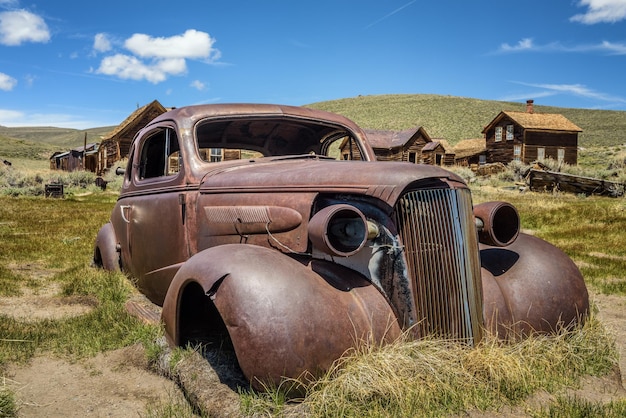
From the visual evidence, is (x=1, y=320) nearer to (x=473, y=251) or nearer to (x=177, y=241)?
(x=177, y=241)

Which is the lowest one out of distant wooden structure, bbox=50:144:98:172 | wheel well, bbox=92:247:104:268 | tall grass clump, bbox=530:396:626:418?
tall grass clump, bbox=530:396:626:418

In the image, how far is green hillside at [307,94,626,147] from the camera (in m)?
67.4

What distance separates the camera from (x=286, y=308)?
96.6 inches

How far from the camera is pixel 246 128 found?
175 inches

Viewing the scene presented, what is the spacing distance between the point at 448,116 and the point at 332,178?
78.5 meters

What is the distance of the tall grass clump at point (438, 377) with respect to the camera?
2.38m

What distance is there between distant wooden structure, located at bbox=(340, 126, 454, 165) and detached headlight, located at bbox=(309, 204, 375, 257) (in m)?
36.5

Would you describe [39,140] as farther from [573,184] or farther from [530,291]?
[530,291]

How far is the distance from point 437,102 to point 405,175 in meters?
89.6

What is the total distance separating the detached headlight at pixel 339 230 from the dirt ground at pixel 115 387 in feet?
3.00

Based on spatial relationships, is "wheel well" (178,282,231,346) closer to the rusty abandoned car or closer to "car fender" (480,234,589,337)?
the rusty abandoned car

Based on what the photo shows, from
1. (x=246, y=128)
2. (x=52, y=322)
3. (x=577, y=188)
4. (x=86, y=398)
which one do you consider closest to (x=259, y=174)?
(x=246, y=128)

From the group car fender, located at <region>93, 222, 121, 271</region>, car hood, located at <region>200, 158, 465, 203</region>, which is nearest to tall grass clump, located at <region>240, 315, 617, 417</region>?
car hood, located at <region>200, 158, 465, 203</region>

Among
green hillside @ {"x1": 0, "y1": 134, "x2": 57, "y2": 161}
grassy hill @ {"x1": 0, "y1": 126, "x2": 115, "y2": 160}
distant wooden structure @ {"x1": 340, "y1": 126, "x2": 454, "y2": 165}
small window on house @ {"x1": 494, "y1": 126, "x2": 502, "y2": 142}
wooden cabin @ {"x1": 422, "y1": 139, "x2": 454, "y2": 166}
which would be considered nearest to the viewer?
distant wooden structure @ {"x1": 340, "y1": 126, "x2": 454, "y2": 165}
